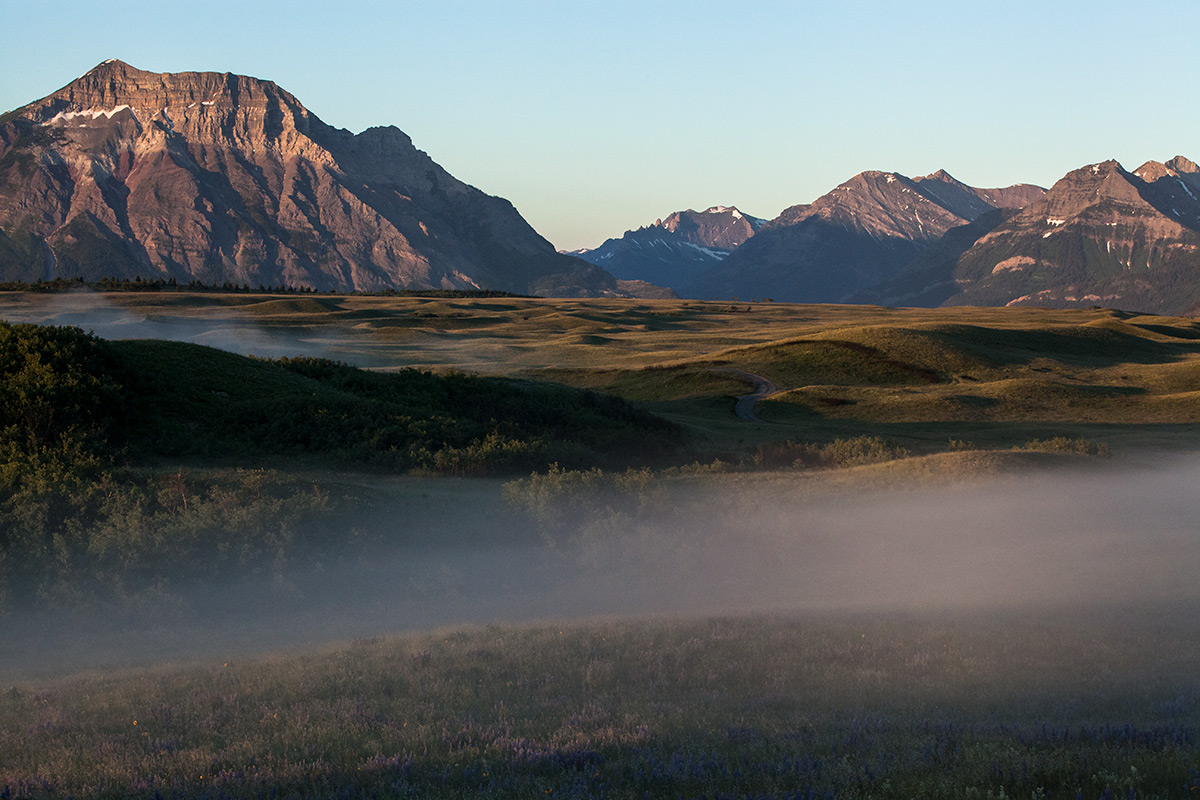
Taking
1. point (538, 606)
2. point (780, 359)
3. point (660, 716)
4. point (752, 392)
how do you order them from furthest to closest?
1. point (780, 359)
2. point (752, 392)
3. point (538, 606)
4. point (660, 716)

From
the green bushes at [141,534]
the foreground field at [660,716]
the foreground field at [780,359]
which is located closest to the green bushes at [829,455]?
the foreground field at [780,359]

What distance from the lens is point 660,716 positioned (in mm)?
9641

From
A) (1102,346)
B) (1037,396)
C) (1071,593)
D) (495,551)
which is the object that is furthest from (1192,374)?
(495,551)

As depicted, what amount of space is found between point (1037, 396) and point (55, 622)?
5401cm

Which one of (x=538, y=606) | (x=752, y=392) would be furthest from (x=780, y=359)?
(x=538, y=606)

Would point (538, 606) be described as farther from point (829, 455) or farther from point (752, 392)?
point (752, 392)

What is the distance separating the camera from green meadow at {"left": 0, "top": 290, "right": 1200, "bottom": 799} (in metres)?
8.36

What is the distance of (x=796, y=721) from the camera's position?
9641 millimetres

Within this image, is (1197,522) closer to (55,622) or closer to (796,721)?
(796,721)

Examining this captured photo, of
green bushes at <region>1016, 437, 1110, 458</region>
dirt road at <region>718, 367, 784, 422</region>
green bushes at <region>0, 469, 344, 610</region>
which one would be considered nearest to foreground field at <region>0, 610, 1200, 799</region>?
green bushes at <region>0, 469, 344, 610</region>

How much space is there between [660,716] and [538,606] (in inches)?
221

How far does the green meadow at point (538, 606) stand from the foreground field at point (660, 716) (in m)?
0.05

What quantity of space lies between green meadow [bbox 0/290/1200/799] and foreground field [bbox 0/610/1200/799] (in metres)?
0.05

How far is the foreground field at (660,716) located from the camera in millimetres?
7836
